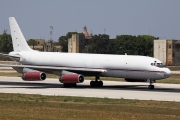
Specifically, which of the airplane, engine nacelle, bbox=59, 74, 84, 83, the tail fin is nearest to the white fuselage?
the airplane

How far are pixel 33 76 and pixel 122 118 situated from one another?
26.7 m

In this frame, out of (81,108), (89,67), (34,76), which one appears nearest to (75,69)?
(89,67)

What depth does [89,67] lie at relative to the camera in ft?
183

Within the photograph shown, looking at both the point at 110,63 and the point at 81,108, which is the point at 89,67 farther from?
the point at 81,108

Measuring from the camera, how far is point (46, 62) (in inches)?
2329

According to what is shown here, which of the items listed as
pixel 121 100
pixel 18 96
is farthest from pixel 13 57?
pixel 121 100

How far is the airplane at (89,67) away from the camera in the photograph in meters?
51.7

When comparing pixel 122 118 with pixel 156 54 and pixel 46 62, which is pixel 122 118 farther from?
pixel 156 54

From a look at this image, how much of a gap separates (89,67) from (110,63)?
2786 millimetres

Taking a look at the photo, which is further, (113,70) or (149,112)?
(113,70)

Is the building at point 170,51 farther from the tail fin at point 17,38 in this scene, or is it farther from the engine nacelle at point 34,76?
the engine nacelle at point 34,76

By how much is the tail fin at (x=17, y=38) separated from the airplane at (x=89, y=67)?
1.95 m

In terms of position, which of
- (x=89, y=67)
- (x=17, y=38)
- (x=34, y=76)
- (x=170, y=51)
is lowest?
(x=34, y=76)

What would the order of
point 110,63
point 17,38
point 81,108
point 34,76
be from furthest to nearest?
point 17,38 < point 34,76 < point 110,63 < point 81,108
